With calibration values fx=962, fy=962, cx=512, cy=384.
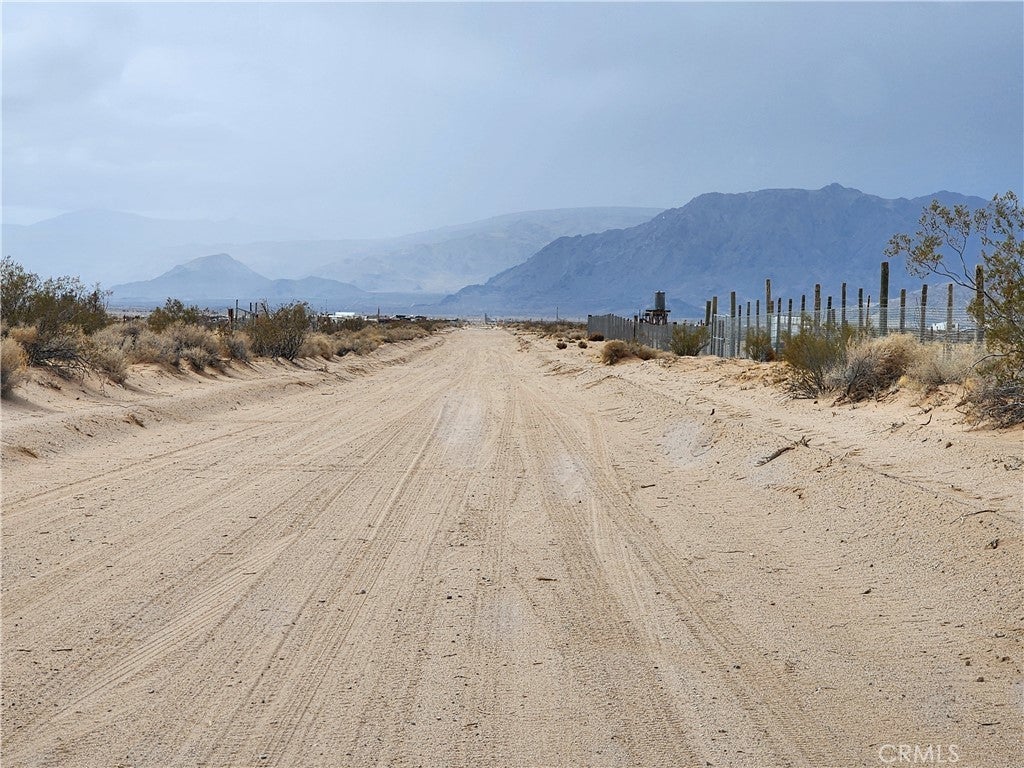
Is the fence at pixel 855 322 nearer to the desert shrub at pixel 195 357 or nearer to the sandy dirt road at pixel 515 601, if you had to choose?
the sandy dirt road at pixel 515 601

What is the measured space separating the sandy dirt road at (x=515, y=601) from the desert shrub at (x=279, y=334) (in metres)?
20.5

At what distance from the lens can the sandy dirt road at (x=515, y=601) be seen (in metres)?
4.84

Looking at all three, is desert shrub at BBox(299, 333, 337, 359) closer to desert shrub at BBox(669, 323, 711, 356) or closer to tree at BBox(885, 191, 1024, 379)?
desert shrub at BBox(669, 323, 711, 356)

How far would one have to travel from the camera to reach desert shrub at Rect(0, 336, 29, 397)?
1638cm

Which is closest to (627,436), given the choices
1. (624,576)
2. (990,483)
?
(990,483)

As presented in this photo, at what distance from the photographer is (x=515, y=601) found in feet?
23.0

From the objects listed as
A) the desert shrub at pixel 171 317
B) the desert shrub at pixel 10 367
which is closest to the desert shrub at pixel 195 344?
the desert shrub at pixel 171 317

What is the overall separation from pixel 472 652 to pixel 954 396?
11057 mm

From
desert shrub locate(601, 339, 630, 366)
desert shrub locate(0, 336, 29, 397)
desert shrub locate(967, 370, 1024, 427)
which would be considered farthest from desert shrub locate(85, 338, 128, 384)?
desert shrub locate(601, 339, 630, 366)

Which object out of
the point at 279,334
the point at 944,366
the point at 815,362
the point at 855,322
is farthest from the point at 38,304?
the point at 855,322

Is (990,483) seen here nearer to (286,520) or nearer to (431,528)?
(431,528)

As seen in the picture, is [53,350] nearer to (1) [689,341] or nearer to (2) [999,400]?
(2) [999,400]

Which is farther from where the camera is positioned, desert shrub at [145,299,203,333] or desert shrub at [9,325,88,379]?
desert shrub at [145,299,203,333]

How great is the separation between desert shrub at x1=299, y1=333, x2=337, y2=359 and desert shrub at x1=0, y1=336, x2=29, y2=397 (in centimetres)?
2033
